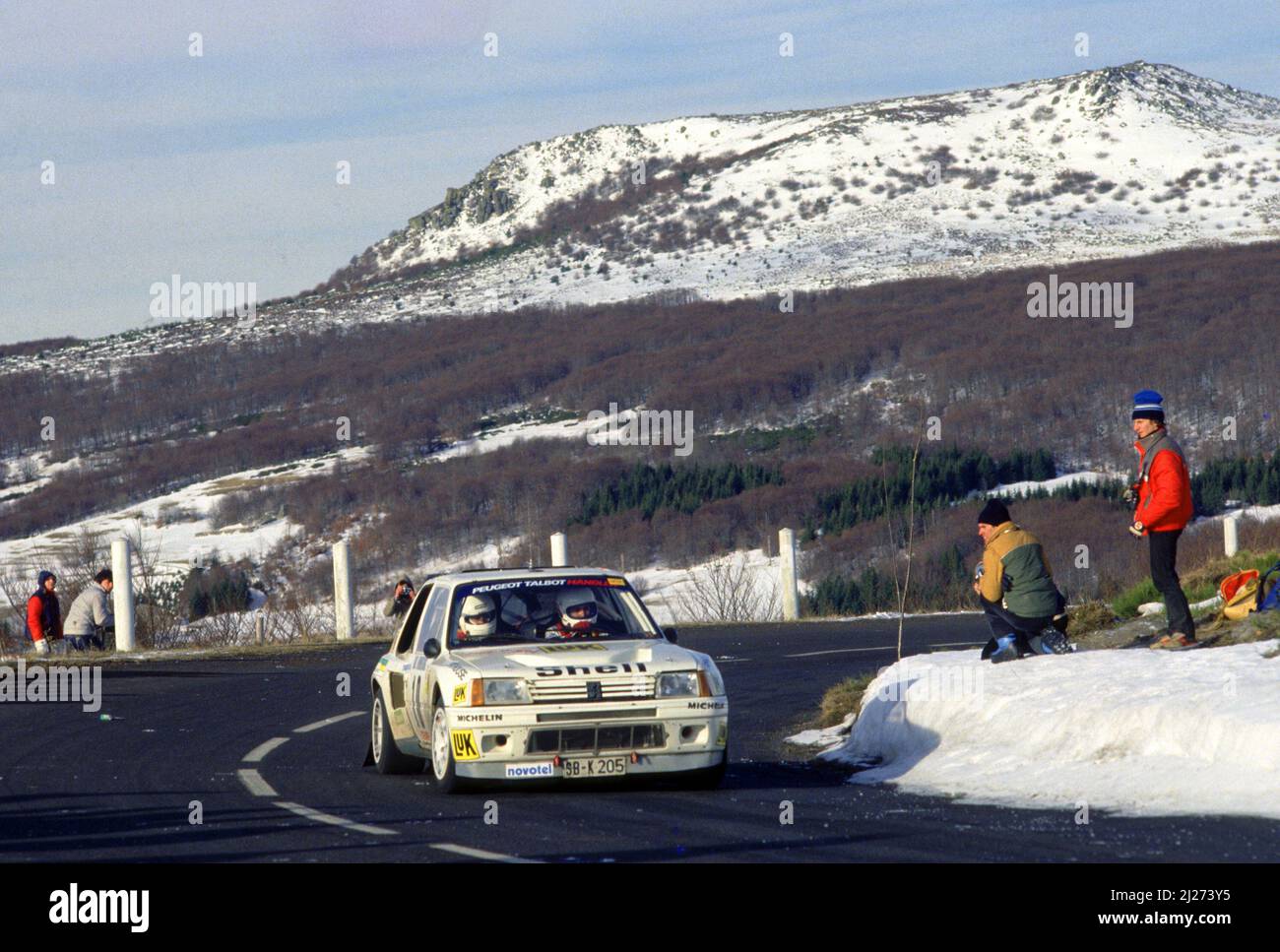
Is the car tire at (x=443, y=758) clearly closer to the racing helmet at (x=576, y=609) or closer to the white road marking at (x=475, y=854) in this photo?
the racing helmet at (x=576, y=609)

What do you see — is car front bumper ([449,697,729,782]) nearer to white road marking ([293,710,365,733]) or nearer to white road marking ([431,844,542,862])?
white road marking ([431,844,542,862])

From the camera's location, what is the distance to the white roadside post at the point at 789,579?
3130 centimetres

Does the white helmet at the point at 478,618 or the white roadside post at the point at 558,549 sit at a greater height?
the white helmet at the point at 478,618

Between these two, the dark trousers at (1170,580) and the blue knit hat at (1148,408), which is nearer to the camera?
the dark trousers at (1170,580)

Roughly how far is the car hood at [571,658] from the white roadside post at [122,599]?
604 inches

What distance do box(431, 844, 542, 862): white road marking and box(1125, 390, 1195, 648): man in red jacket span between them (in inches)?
257

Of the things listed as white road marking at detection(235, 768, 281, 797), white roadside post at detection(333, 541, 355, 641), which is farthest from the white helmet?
white roadside post at detection(333, 541, 355, 641)

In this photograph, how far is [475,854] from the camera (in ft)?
27.9

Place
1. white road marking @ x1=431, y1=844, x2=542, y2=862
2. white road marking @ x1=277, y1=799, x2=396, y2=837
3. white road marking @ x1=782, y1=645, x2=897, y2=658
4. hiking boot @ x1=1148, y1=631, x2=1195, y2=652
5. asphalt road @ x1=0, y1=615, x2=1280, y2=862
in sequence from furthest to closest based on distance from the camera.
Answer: white road marking @ x1=782, y1=645, x2=897, y2=658 → hiking boot @ x1=1148, y1=631, x2=1195, y2=652 → white road marking @ x1=277, y1=799, x2=396, y2=837 → asphalt road @ x1=0, y1=615, x2=1280, y2=862 → white road marking @ x1=431, y1=844, x2=542, y2=862

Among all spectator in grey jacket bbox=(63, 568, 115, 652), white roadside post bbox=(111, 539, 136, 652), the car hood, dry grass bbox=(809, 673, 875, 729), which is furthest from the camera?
white roadside post bbox=(111, 539, 136, 652)

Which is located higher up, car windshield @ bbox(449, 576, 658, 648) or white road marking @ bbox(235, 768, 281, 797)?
car windshield @ bbox(449, 576, 658, 648)

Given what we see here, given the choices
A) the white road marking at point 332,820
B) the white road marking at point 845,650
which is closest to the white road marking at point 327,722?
the white road marking at point 332,820

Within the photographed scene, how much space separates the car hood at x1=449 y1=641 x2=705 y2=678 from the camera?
1120 centimetres

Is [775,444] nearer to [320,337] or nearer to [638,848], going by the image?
[320,337]
